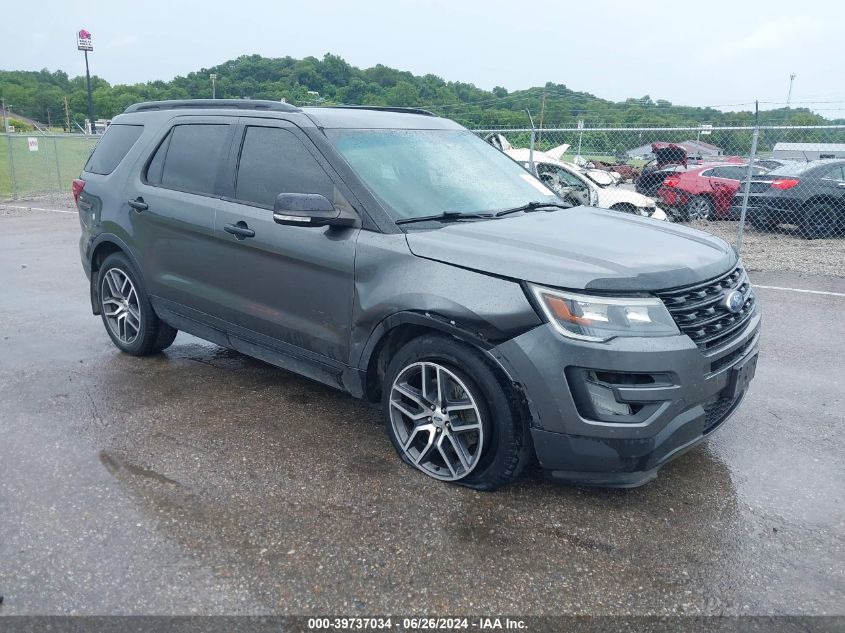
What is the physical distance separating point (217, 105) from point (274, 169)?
2.90 feet

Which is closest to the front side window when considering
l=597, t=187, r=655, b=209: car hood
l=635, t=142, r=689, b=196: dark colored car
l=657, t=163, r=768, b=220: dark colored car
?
l=597, t=187, r=655, b=209: car hood

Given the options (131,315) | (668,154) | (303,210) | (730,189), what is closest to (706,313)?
(303,210)

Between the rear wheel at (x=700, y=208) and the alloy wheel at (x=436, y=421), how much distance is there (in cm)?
1230

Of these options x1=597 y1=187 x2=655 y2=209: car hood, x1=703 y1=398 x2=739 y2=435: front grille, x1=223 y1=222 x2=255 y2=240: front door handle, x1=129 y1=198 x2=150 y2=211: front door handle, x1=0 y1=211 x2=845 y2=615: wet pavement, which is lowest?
x1=0 y1=211 x2=845 y2=615: wet pavement

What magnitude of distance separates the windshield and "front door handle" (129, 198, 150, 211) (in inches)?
63.9

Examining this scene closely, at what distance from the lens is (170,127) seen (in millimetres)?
4863

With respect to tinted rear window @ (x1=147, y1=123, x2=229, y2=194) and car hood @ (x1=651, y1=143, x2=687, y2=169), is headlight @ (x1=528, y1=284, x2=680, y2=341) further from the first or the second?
car hood @ (x1=651, y1=143, x2=687, y2=169)

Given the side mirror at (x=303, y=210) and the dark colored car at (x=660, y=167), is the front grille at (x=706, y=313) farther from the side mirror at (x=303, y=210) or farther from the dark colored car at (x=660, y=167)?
the dark colored car at (x=660, y=167)

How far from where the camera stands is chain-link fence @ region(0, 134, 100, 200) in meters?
19.1

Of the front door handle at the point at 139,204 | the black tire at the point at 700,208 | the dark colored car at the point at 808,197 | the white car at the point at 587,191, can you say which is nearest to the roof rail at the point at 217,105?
the front door handle at the point at 139,204

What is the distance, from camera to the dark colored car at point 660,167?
15312 mm

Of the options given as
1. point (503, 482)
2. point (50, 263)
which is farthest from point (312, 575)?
point (50, 263)

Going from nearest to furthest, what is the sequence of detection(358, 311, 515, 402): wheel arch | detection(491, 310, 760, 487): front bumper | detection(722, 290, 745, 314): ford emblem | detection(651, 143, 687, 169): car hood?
detection(491, 310, 760, 487): front bumper → detection(358, 311, 515, 402): wheel arch → detection(722, 290, 745, 314): ford emblem → detection(651, 143, 687, 169): car hood

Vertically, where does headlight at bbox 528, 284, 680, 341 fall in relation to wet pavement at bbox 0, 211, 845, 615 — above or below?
above
